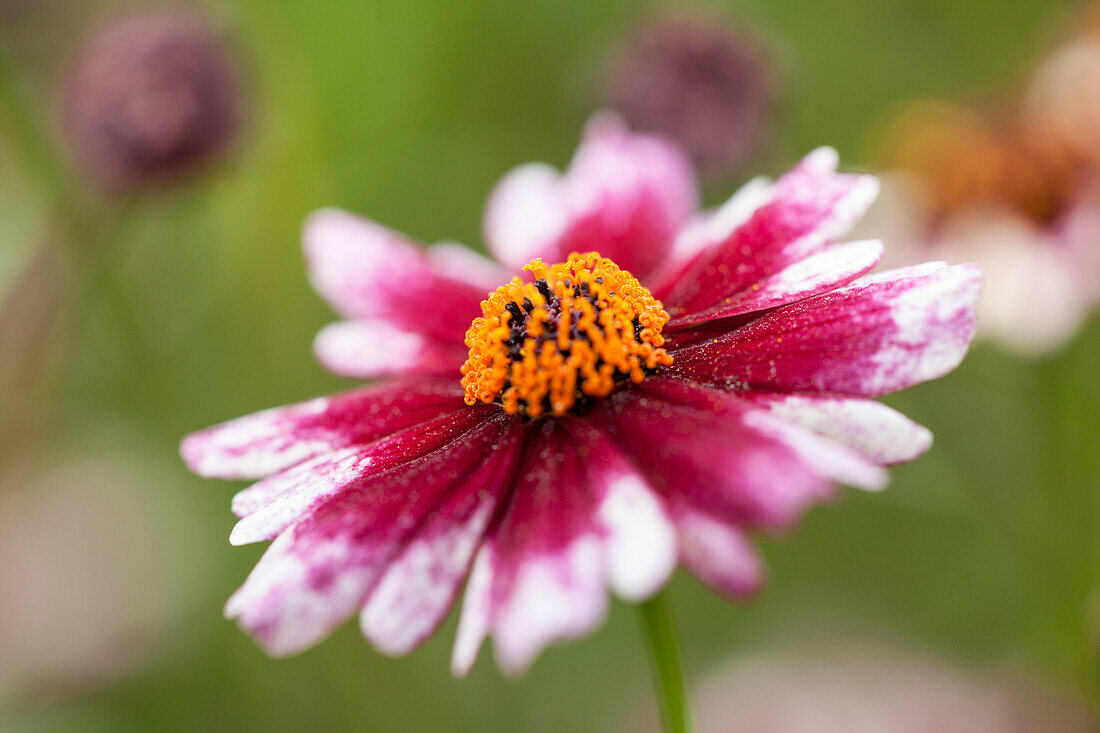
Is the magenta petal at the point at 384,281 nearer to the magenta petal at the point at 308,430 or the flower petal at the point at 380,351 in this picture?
the flower petal at the point at 380,351

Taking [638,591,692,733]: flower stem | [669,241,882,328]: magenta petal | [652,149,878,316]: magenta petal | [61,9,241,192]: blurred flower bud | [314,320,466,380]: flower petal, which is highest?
[61,9,241,192]: blurred flower bud

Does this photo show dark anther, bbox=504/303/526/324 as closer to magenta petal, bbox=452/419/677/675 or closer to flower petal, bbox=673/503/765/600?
magenta petal, bbox=452/419/677/675

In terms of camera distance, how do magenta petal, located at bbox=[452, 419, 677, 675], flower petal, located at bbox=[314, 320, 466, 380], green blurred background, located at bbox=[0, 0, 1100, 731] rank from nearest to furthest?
magenta petal, located at bbox=[452, 419, 677, 675] → flower petal, located at bbox=[314, 320, 466, 380] → green blurred background, located at bbox=[0, 0, 1100, 731]

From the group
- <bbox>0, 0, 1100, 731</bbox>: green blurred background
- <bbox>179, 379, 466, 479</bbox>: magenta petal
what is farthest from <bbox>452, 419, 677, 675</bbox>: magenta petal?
<bbox>0, 0, 1100, 731</bbox>: green blurred background

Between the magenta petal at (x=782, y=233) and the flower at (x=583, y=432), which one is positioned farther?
the magenta petal at (x=782, y=233)

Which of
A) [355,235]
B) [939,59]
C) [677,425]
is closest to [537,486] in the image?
[677,425]

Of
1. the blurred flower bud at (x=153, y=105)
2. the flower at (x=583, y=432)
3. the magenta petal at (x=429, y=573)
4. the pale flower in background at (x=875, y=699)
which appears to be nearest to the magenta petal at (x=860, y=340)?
the flower at (x=583, y=432)

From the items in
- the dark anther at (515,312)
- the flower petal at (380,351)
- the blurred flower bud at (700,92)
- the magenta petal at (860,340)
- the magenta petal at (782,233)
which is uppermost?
the blurred flower bud at (700,92)

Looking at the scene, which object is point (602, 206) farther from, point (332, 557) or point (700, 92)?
point (700, 92)
